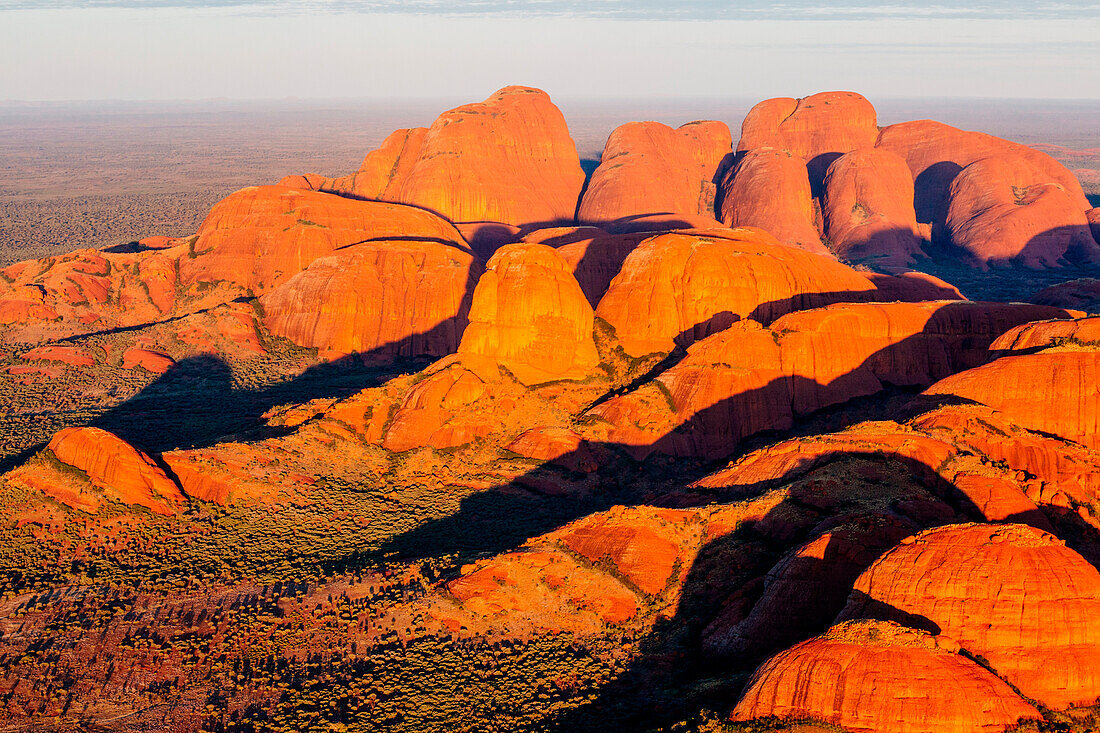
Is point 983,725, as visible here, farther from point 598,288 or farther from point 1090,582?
point 598,288

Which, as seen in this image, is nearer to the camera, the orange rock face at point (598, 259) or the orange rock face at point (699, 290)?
the orange rock face at point (699, 290)

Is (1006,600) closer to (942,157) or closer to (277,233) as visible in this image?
(277,233)

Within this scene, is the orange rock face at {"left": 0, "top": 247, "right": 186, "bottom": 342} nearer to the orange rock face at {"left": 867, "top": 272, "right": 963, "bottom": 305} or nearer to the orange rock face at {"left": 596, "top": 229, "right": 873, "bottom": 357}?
the orange rock face at {"left": 596, "top": 229, "right": 873, "bottom": 357}

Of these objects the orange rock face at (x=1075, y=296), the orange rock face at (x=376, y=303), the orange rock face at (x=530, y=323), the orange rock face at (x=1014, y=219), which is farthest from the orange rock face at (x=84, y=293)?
the orange rock face at (x=1014, y=219)

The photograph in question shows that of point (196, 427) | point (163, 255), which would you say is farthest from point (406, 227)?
point (196, 427)

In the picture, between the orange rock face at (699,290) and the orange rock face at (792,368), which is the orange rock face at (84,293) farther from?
the orange rock face at (792,368)

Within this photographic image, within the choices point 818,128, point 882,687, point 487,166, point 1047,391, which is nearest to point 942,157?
point 818,128
